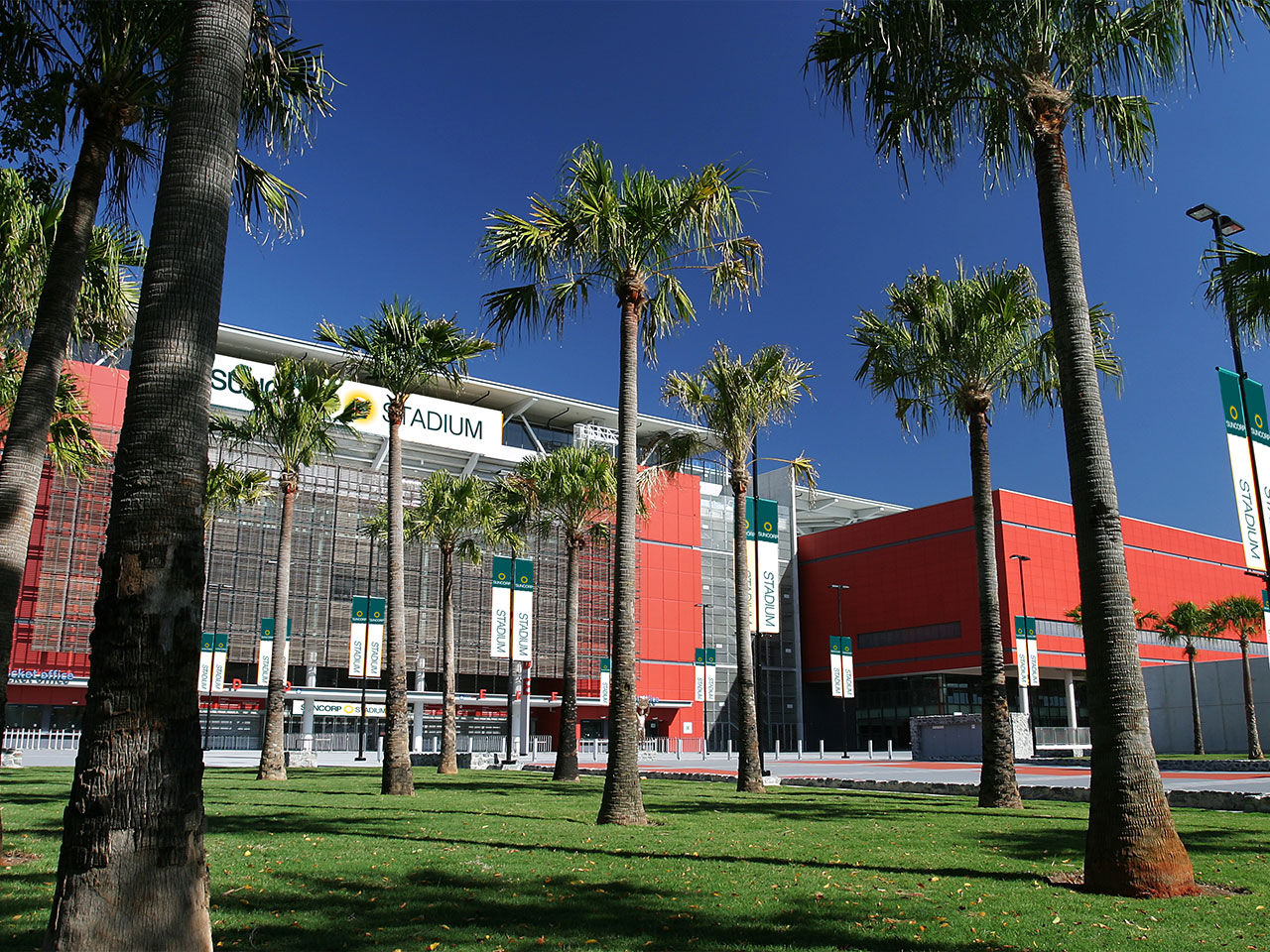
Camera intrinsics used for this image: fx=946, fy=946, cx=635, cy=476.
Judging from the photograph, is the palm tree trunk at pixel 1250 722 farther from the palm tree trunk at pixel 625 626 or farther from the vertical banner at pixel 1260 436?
the palm tree trunk at pixel 625 626

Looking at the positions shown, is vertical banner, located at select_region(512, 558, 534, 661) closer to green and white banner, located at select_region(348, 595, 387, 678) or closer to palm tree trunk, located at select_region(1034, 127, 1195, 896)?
green and white banner, located at select_region(348, 595, 387, 678)

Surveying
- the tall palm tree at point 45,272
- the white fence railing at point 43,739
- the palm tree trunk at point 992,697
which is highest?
the tall palm tree at point 45,272

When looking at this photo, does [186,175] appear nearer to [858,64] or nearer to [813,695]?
[858,64]

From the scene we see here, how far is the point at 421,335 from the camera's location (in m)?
22.2

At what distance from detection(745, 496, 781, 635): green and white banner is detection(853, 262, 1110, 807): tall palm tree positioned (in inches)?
244

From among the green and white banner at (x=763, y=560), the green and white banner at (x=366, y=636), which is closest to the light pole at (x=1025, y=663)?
the green and white banner at (x=763, y=560)

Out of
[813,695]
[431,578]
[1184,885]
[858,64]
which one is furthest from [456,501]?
[813,695]

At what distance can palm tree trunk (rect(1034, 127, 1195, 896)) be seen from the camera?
8.44m

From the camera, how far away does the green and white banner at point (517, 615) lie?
3231 centimetres

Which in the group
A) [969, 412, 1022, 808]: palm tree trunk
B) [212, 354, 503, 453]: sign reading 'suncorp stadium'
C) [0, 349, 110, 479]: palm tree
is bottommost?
[969, 412, 1022, 808]: palm tree trunk

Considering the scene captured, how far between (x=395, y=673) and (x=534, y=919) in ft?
45.9

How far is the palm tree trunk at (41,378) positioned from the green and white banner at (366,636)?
92.3 feet

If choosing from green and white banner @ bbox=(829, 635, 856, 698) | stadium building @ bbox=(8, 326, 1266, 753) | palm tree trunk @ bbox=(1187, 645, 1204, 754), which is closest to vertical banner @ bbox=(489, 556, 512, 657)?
green and white banner @ bbox=(829, 635, 856, 698)

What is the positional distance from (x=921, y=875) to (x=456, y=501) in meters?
27.0
